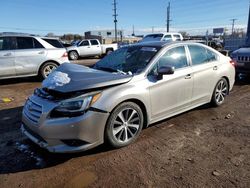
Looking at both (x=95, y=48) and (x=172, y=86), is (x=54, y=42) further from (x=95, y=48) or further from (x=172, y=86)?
(x=95, y=48)

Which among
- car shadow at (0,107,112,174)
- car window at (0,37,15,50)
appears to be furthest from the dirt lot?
car window at (0,37,15,50)

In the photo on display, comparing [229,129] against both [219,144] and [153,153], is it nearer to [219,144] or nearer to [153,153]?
[219,144]

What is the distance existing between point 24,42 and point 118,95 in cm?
637

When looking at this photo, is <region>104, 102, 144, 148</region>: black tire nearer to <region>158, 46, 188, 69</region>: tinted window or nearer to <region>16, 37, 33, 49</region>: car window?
<region>158, 46, 188, 69</region>: tinted window

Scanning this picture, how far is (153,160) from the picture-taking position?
3.39m

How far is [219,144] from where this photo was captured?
3830 mm

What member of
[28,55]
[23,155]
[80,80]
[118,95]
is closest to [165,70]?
[118,95]

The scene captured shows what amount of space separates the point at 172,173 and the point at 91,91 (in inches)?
59.6

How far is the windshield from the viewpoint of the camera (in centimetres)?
418

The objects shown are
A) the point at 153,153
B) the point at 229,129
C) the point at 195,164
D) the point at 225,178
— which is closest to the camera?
the point at 225,178

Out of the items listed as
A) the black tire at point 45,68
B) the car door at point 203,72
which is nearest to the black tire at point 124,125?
the car door at point 203,72

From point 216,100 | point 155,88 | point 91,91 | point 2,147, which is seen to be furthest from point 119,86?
point 216,100

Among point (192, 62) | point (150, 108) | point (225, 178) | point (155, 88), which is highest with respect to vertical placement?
point (192, 62)

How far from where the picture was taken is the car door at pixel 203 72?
4824 mm
